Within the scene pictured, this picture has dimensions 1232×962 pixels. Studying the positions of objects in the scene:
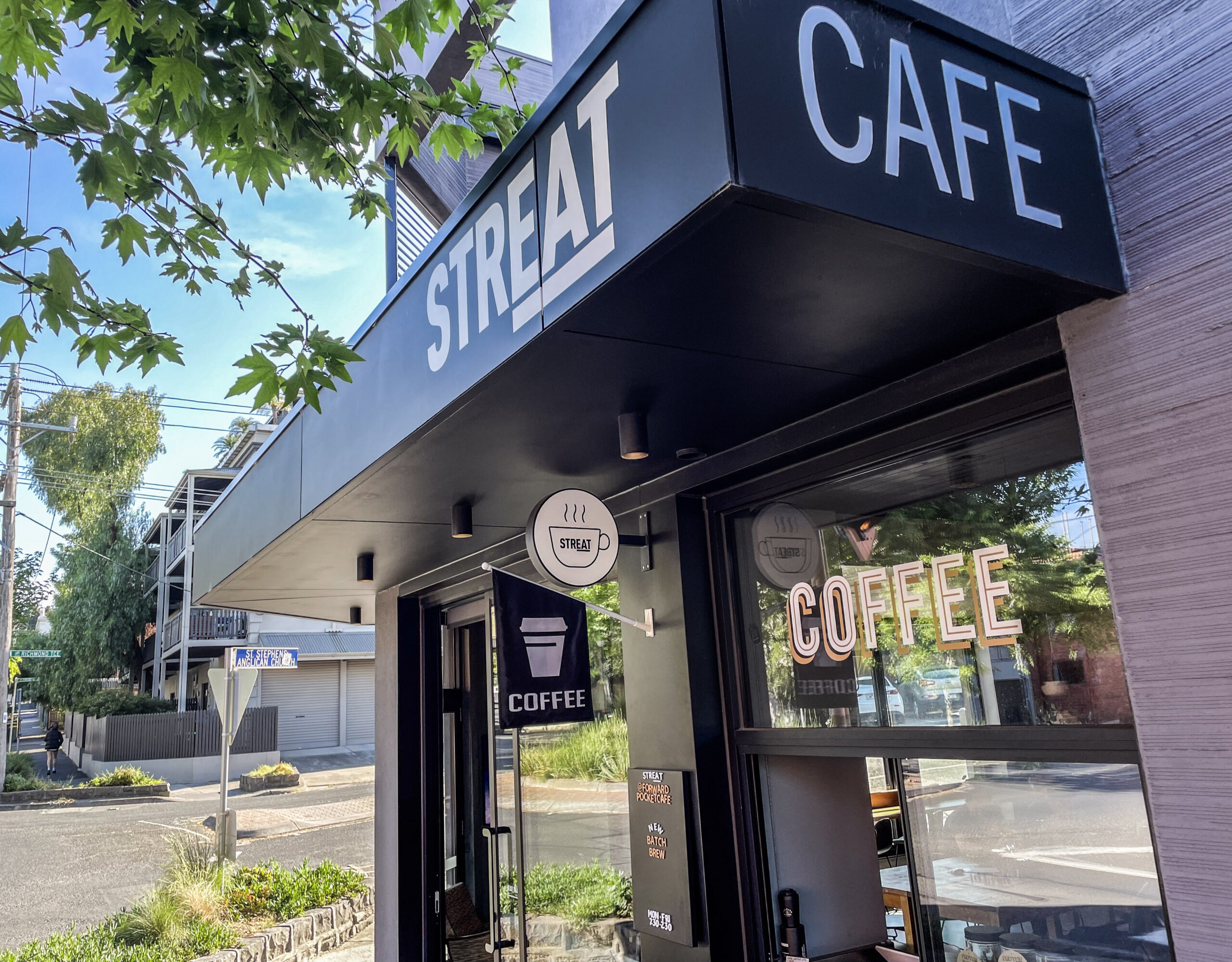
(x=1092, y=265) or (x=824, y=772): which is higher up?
(x=1092, y=265)

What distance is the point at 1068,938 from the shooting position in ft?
12.5

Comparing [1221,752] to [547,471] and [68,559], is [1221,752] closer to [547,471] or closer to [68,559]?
[547,471]

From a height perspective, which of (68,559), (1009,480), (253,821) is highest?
(68,559)

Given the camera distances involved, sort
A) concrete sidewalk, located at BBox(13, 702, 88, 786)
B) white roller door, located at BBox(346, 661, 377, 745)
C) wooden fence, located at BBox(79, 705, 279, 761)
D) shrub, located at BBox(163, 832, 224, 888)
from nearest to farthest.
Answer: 1. shrub, located at BBox(163, 832, 224, 888)
2. wooden fence, located at BBox(79, 705, 279, 761)
3. concrete sidewalk, located at BBox(13, 702, 88, 786)
4. white roller door, located at BBox(346, 661, 377, 745)

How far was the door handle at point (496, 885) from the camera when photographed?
6172 millimetres

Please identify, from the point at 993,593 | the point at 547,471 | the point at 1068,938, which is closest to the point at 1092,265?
the point at 993,593

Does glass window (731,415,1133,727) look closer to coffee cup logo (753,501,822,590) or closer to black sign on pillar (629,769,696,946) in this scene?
coffee cup logo (753,501,822,590)

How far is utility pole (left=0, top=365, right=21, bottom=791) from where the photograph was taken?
2097cm

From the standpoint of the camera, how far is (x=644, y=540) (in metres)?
4.40

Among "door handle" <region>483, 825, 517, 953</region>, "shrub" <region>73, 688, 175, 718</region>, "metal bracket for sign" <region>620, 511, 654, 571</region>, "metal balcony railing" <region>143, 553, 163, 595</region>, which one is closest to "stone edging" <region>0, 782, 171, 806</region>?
"shrub" <region>73, 688, 175, 718</region>

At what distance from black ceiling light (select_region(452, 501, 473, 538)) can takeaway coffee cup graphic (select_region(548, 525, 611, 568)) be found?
0.96 meters

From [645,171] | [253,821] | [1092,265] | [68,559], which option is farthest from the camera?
[68,559]

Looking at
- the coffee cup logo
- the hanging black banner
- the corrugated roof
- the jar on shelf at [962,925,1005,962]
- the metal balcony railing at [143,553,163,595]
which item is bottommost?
the jar on shelf at [962,925,1005,962]

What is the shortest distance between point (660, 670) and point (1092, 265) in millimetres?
2624
